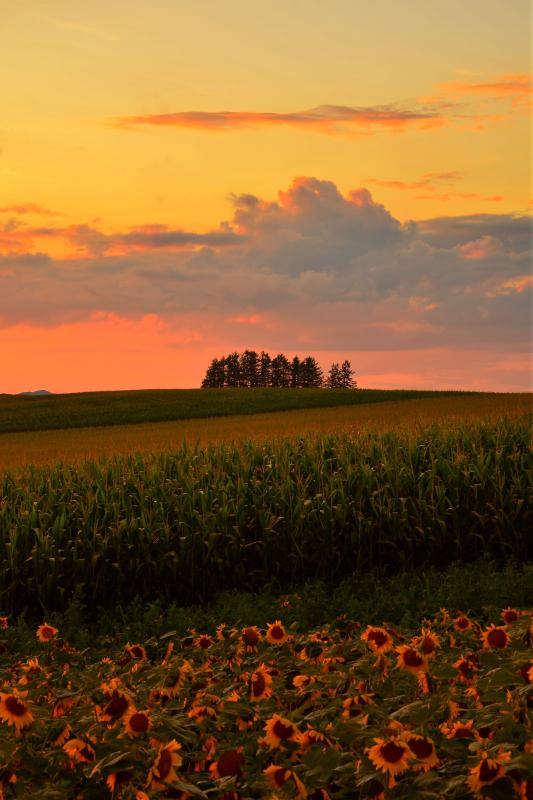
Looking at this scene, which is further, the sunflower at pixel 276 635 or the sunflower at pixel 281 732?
the sunflower at pixel 276 635

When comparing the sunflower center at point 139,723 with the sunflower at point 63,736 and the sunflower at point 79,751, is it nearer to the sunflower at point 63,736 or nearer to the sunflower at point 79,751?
the sunflower at point 79,751

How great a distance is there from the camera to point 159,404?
47000 millimetres

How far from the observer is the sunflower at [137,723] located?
13.0ft

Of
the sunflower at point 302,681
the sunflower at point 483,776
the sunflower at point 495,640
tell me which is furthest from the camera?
the sunflower at point 495,640

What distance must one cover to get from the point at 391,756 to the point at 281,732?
2.03ft

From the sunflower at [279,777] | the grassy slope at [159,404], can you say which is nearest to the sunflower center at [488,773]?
the sunflower at [279,777]

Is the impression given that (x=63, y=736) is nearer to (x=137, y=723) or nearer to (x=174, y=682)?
(x=137, y=723)

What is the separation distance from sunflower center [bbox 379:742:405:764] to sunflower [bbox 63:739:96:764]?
1412 mm

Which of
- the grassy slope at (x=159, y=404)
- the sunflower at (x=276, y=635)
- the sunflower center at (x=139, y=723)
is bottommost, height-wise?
the sunflower at (x=276, y=635)

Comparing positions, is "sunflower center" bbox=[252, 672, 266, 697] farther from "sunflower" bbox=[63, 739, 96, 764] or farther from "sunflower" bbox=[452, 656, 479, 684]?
"sunflower" bbox=[452, 656, 479, 684]

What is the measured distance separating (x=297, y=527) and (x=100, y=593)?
266 centimetres

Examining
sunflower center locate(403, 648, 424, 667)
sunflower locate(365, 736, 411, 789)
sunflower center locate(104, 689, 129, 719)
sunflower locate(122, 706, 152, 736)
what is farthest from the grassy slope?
sunflower locate(365, 736, 411, 789)

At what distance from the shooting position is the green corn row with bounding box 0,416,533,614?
10.5 meters

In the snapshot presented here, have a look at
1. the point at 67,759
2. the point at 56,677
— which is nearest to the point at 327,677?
the point at 67,759
